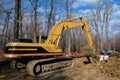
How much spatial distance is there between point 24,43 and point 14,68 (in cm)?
312

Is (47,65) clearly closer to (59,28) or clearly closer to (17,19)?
(59,28)

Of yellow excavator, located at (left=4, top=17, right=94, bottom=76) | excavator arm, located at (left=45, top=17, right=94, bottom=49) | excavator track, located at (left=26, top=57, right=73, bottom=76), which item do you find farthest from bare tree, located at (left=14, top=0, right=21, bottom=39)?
excavator track, located at (left=26, top=57, right=73, bottom=76)

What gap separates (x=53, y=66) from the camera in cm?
1564

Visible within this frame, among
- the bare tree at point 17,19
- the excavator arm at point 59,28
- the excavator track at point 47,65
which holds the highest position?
the bare tree at point 17,19

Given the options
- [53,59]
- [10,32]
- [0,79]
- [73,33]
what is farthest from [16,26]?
[73,33]

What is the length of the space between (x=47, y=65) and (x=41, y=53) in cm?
102

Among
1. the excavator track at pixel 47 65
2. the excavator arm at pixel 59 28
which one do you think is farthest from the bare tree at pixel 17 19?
the excavator track at pixel 47 65

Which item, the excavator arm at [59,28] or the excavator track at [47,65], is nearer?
the excavator track at [47,65]

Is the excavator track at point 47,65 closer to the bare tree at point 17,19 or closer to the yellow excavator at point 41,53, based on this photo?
the yellow excavator at point 41,53

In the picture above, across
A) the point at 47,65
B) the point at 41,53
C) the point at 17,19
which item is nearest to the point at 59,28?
the point at 41,53

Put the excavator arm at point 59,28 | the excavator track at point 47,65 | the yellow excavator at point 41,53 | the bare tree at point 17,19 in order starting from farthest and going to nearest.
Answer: the bare tree at point 17,19 < the excavator arm at point 59,28 < the excavator track at point 47,65 < the yellow excavator at point 41,53

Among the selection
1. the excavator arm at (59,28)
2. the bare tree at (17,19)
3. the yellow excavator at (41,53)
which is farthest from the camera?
the bare tree at (17,19)

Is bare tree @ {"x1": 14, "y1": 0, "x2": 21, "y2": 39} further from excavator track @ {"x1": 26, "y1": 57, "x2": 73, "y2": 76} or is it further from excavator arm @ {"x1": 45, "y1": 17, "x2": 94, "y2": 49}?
excavator track @ {"x1": 26, "y1": 57, "x2": 73, "y2": 76}

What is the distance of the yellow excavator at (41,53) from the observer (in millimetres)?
13727
